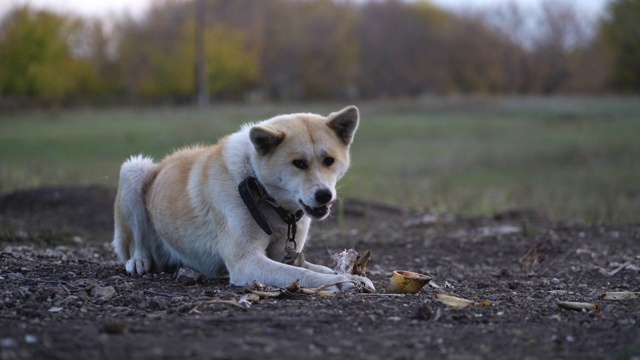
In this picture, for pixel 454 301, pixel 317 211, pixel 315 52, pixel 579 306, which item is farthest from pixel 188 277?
pixel 315 52

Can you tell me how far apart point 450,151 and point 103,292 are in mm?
20987

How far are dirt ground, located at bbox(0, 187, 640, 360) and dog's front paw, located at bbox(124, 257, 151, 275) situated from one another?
111 mm

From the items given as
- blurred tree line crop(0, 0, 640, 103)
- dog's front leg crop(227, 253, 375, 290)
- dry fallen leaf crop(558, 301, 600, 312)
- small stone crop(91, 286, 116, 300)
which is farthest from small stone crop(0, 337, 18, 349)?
blurred tree line crop(0, 0, 640, 103)

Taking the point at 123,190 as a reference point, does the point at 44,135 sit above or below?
below

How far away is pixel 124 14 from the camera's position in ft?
294

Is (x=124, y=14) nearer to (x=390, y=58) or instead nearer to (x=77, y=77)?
(x=77, y=77)

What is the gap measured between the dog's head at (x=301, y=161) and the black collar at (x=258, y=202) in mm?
71

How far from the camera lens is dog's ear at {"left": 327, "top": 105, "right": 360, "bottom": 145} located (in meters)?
5.94

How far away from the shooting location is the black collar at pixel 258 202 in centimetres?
580

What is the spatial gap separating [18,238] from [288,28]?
244 ft

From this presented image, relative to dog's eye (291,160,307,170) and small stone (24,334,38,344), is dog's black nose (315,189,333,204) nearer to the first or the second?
dog's eye (291,160,307,170)

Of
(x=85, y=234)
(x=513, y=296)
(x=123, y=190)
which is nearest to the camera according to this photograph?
(x=513, y=296)

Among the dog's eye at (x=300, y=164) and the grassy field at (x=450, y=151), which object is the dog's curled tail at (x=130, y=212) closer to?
the grassy field at (x=450, y=151)

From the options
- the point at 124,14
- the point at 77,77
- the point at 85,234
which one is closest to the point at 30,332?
the point at 85,234
